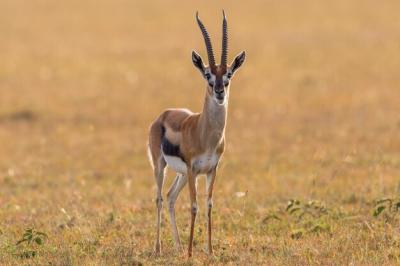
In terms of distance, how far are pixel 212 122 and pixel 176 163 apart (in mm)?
686

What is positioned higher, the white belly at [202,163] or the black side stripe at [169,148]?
the black side stripe at [169,148]

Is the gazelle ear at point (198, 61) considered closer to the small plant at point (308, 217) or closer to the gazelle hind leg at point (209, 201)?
the gazelle hind leg at point (209, 201)

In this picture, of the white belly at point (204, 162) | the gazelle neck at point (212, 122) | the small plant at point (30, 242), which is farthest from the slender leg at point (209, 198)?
the small plant at point (30, 242)

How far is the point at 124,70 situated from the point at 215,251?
68.9ft

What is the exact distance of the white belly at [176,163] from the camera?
30.7 ft

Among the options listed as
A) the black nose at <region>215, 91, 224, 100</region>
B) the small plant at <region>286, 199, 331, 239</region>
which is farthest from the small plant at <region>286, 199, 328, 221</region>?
the black nose at <region>215, 91, 224, 100</region>

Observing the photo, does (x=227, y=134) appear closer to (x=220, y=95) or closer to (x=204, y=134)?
(x=204, y=134)

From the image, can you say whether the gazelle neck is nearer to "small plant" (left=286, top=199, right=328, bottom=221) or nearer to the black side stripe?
the black side stripe

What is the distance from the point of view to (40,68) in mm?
29891

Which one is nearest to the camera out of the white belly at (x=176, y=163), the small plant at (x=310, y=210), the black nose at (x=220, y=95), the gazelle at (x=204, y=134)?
the black nose at (x=220, y=95)

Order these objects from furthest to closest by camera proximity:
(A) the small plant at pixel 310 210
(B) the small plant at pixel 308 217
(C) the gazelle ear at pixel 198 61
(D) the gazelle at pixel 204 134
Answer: (A) the small plant at pixel 310 210
(B) the small plant at pixel 308 217
(C) the gazelle ear at pixel 198 61
(D) the gazelle at pixel 204 134

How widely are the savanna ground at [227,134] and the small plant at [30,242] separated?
0.02 meters

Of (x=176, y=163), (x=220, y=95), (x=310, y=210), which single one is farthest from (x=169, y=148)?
(x=310, y=210)

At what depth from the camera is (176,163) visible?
373 inches
